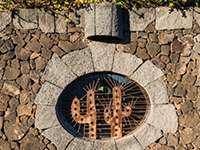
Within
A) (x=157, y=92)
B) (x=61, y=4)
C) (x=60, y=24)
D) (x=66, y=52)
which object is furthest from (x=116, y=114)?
(x=61, y=4)

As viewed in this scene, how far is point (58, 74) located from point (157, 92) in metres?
1.30

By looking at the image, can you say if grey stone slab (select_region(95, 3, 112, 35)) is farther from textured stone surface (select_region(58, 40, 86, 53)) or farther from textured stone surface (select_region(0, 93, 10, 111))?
textured stone surface (select_region(0, 93, 10, 111))

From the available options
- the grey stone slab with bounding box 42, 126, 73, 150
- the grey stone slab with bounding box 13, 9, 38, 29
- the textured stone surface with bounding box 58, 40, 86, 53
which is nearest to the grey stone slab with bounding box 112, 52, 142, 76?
the textured stone surface with bounding box 58, 40, 86, 53

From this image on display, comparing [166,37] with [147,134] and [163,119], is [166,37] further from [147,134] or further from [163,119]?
Answer: [147,134]

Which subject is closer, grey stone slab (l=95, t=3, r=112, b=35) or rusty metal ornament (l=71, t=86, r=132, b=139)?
grey stone slab (l=95, t=3, r=112, b=35)

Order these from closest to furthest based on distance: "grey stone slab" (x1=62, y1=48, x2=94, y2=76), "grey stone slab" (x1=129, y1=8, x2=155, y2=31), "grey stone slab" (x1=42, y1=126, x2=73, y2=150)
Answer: "grey stone slab" (x1=42, y1=126, x2=73, y2=150) < "grey stone slab" (x1=62, y1=48, x2=94, y2=76) < "grey stone slab" (x1=129, y1=8, x2=155, y2=31)

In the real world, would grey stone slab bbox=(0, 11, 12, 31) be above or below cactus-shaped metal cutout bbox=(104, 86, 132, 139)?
above

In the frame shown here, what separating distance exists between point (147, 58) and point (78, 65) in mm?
910

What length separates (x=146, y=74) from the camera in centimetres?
908

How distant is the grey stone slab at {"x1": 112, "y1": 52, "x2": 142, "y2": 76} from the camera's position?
9047mm

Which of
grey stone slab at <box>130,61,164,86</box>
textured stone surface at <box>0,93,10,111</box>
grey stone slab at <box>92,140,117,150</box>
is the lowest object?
grey stone slab at <box>92,140,117,150</box>

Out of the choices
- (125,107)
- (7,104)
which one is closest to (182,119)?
(125,107)

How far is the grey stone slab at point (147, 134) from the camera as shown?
902 centimetres

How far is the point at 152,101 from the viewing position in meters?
9.05
